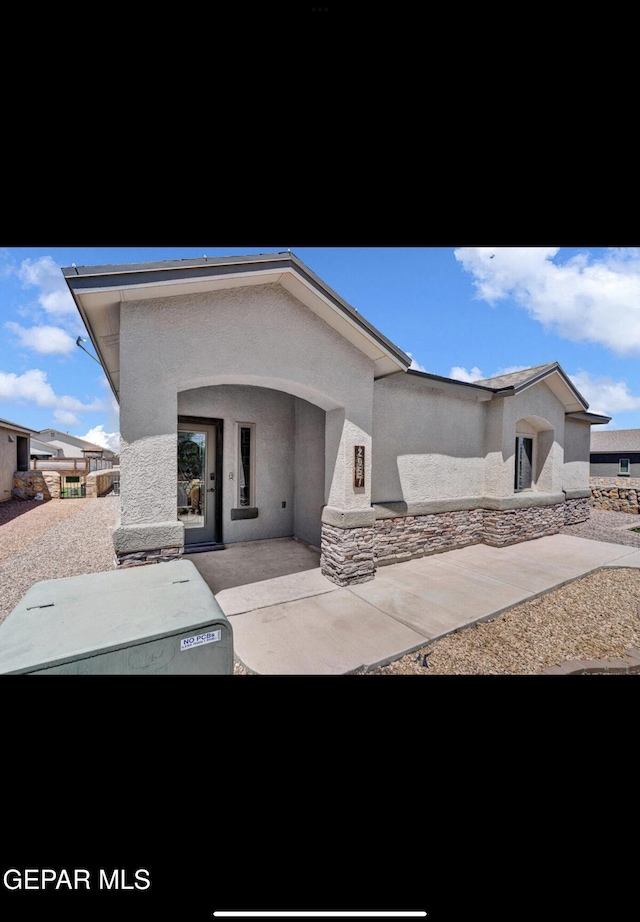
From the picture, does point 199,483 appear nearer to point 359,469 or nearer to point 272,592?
point 272,592

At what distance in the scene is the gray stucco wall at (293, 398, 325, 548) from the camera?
7766 mm

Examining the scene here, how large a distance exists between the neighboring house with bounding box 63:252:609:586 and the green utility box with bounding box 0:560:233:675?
5.95 feet

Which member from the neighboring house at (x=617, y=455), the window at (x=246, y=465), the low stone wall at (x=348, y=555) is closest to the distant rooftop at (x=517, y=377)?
the low stone wall at (x=348, y=555)

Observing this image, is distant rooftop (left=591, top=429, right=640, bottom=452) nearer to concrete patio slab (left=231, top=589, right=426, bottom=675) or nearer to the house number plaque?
the house number plaque

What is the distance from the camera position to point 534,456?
35.0ft

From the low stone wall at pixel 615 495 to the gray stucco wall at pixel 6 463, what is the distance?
77.0 ft

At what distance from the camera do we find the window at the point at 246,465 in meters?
8.15

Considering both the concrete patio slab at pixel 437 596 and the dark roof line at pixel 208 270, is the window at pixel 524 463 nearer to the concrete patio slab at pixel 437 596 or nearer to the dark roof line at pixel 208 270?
the concrete patio slab at pixel 437 596

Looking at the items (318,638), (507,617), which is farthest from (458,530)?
(318,638)
